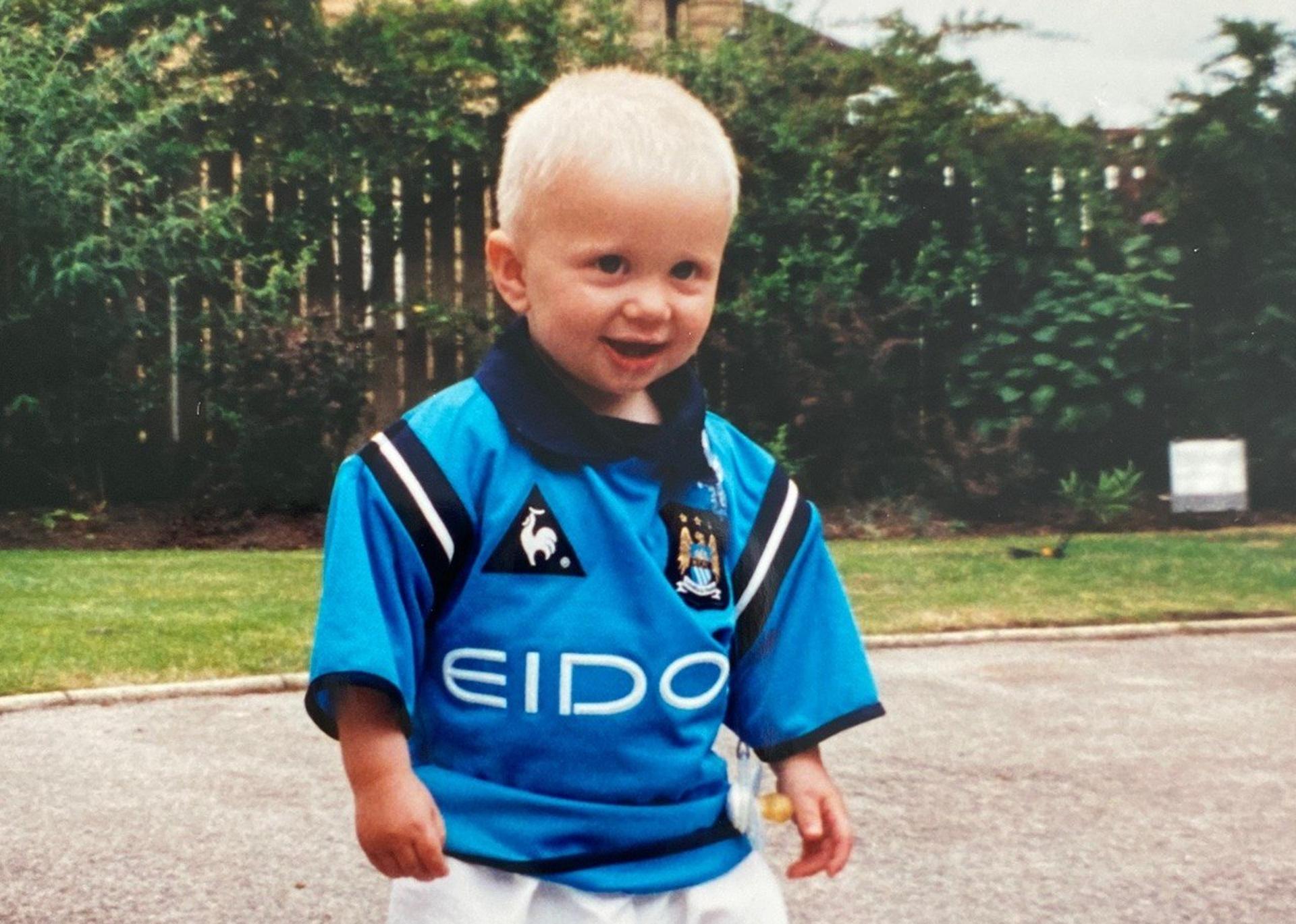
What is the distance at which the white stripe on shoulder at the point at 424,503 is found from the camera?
1.85m

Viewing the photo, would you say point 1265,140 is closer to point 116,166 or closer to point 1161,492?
point 1161,492

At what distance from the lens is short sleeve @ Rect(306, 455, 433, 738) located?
1804 mm

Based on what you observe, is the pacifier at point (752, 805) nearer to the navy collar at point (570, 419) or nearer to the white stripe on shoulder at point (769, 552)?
the white stripe on shoulder at point (769, 552)

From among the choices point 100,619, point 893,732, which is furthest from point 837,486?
point 893,732

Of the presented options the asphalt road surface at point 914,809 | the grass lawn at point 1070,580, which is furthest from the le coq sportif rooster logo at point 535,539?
the grass lawn at point 1070,580

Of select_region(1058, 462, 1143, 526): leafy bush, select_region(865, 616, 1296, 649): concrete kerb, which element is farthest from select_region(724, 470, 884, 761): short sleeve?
select_region(1058, 462, 1143, 526): leafy bush

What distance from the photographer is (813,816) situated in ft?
6.78

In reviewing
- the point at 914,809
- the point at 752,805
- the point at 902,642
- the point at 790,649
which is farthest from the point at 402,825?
the point at 902,642

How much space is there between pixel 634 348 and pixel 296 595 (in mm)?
6722

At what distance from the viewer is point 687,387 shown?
2.05 m

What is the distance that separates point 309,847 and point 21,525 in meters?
7.49

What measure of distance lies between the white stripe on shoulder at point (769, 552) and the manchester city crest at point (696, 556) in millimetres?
48

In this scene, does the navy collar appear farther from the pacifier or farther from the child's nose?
the pacifier

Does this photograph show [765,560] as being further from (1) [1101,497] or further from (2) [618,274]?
(1) [1101,497]
